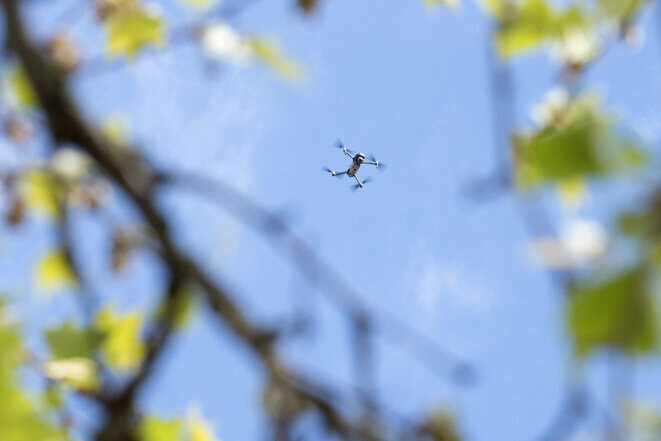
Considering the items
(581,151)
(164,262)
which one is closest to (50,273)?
(164,262)

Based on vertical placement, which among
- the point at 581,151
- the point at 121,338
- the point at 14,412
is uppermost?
the point at 121,338

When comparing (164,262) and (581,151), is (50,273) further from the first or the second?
(581,151)

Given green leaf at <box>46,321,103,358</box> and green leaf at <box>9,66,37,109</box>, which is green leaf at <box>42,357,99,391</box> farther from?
green leaf at <box>9,66,37,109</box>

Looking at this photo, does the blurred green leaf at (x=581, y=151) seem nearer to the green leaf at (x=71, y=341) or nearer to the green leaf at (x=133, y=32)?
the green leaf at (x=71, y=341)

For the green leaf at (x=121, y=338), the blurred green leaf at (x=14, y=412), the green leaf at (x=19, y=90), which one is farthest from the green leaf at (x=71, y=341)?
the green leaf at (x=19, y=90)

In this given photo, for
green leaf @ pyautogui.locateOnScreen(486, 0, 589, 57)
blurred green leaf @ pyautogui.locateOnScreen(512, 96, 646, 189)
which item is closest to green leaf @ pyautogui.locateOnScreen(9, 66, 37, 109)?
green leaf @ pyautogui.locateOnScreen(486, 0, 589, 57)
